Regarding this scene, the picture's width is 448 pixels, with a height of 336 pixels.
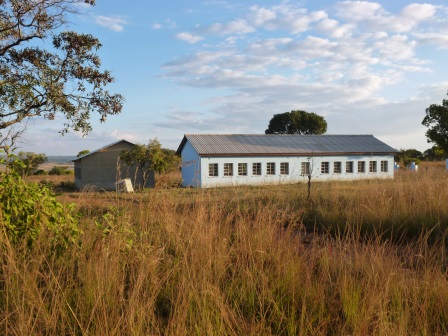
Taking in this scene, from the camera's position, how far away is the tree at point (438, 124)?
3534 cm

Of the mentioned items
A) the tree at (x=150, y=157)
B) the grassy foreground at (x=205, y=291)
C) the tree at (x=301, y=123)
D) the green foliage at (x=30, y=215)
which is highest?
the tree at (x=301, y=123)

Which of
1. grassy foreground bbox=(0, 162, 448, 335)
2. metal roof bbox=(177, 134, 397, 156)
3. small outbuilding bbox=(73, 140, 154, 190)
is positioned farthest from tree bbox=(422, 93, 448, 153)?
grassy foreground bbox=(0, 162, 448, 335)

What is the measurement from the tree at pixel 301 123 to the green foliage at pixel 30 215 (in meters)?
53.1

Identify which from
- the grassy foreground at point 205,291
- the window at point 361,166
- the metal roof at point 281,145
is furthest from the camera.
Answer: the window at point 361,166

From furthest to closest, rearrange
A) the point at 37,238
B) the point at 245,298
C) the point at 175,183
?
the point at 175,183 → the point at 37,238 → the point at 245,298

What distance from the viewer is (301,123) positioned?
56.0 meters

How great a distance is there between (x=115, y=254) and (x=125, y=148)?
84.4 feet

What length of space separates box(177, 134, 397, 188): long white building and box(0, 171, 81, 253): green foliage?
21.2 meters

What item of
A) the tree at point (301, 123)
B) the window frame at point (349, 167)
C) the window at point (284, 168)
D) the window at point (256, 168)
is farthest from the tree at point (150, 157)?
the tree at point (301, 123)

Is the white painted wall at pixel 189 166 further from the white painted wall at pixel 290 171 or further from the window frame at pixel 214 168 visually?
the window frame at pixel 214 168

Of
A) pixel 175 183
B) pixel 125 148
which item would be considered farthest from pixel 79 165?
pixel 175 183

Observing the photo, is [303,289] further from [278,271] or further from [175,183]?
[175,183]

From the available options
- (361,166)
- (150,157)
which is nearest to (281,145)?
(361,166)

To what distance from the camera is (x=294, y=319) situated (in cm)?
285
